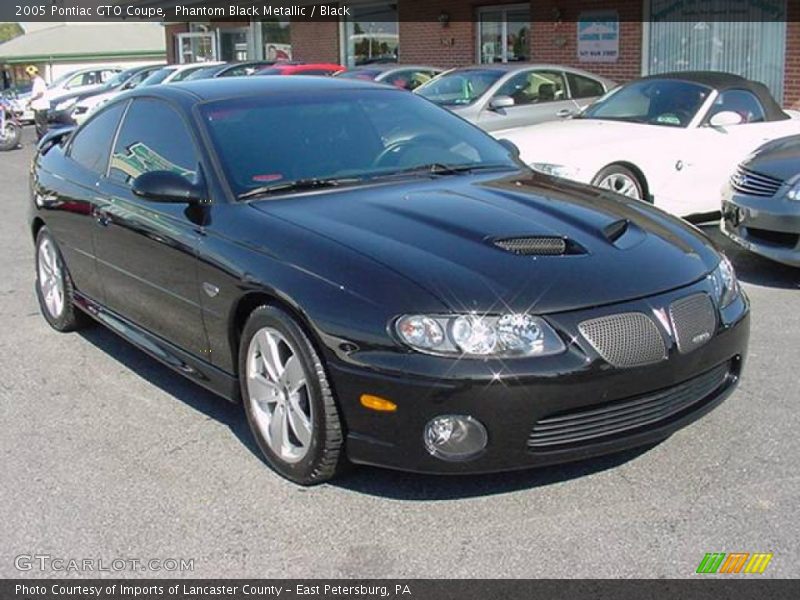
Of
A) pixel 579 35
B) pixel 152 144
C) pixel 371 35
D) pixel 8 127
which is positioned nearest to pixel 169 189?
pixel 152 144

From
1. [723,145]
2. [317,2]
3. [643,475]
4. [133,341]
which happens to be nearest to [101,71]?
[317,2]

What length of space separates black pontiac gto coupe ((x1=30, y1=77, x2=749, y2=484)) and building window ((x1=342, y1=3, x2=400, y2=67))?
18.0 meters

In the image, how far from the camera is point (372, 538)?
324cm

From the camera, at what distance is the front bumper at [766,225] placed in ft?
20.9

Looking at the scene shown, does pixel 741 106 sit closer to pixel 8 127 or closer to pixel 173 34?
pixel 8 127

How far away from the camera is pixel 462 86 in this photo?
11.4 metres

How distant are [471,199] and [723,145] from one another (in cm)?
490

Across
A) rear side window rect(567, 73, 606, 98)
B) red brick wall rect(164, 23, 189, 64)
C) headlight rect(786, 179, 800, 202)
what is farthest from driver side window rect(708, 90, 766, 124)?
red brick wall rect(164, 23, 189, 64)

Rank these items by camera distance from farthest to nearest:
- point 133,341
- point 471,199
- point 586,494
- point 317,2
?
point 317,2, point 133,341, point 471,199, point 586,494

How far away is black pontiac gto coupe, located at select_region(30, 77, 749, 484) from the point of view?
3.18m

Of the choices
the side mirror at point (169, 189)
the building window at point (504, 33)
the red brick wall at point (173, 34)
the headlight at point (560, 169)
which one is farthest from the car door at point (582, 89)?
the red brick wall at point (173, 34)

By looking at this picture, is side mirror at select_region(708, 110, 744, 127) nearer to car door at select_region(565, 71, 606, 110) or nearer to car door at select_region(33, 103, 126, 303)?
car door at select_region(565, 71, 606, 110)

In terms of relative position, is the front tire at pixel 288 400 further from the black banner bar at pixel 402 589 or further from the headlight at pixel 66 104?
the headlight at pixel 66 104

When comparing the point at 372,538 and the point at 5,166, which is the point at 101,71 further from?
the point at 372,538
